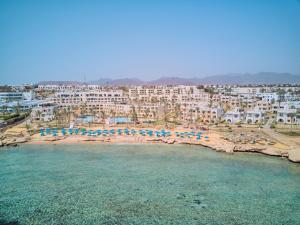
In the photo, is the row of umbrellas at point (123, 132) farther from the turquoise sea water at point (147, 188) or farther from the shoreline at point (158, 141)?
the turquoise sea water at point (147, 188)

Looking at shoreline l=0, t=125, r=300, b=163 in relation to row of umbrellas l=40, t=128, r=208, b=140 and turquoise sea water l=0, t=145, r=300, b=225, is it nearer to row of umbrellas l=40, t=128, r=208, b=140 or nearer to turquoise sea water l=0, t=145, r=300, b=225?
row of umbrellas l=40, t=128, r=208, b=140

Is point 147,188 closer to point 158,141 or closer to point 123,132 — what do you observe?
point 158,141

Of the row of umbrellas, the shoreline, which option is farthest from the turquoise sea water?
the row of umbrellas

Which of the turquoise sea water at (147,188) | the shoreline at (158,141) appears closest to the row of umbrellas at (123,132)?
the shoreline at (158,141)

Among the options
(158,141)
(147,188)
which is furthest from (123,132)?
(147,188)

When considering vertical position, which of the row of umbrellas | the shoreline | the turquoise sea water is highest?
the row of umbrellas

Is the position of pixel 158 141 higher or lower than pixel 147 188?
higher

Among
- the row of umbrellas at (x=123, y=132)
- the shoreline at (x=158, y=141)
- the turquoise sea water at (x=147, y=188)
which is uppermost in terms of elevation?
the row of umbrellas at (x=123, y=132)

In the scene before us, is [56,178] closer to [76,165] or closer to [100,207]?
[76,165]
